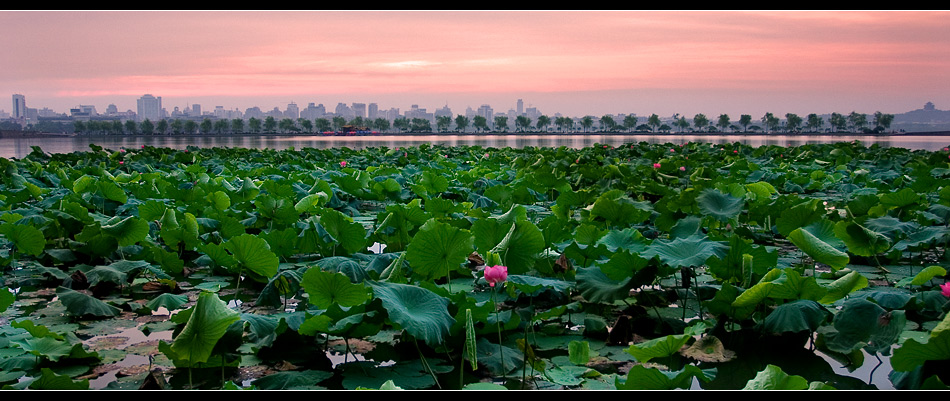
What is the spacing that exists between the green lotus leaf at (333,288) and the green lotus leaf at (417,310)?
56mm

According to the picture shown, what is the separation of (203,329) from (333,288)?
375mm

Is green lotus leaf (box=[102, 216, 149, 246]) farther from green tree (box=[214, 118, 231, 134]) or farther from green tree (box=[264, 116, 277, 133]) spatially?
green tree (box=[264, 116, 277, 133])

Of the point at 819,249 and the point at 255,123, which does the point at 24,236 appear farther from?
the point at 255,123

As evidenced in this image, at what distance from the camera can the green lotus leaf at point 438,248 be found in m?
2.41

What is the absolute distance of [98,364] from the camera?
222 cm

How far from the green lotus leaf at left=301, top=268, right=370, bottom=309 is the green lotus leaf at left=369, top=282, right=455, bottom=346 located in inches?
2.2

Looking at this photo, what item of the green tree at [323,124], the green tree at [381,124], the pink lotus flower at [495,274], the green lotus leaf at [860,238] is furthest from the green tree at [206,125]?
the pink lotus flower at [495,274]

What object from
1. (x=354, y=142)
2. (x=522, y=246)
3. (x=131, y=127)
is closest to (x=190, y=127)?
(x=131, y=127)

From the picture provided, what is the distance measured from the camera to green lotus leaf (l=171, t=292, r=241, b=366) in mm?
1834

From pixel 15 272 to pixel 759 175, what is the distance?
7.35m

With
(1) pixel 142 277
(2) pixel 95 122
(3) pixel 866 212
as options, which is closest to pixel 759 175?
(3) pixel 866 212
